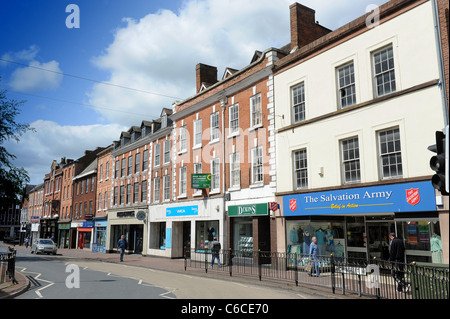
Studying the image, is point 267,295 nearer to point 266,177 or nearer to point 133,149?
point 266,177

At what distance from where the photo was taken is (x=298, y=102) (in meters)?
19.6

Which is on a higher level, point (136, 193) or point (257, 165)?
point (257, 165)

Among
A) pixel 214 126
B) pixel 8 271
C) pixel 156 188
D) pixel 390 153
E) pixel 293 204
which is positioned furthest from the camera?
pixel 156 188

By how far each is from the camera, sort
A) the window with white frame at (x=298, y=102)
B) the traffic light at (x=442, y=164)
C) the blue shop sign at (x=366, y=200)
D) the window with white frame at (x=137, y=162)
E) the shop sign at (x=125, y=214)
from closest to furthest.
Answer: the traffic light at (x=442, y=164), the blue shop sign at (x=366, y=200), the window with white frame at (x=298, y=102), the shop sign at (x=125, y=214), the window with white frame at (x=137, y=162)

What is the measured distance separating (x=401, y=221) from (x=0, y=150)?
29385 millimetres

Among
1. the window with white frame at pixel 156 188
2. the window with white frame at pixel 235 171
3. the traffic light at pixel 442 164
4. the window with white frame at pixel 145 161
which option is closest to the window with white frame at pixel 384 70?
the traffic light at pixel 442 164

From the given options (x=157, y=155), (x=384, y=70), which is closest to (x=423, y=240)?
(x=384, y=70)

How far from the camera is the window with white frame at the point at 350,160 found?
16.3 meters

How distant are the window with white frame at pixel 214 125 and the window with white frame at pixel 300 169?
7051 mm

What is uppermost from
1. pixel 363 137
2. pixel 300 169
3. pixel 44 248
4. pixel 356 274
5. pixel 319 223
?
pixel 363 137

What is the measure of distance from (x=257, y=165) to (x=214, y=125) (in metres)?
5.32

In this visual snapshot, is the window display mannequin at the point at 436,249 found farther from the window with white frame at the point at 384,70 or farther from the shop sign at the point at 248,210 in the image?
the shop sign at the point at 248,210

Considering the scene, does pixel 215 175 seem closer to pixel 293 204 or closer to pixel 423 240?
pixel 293 204
